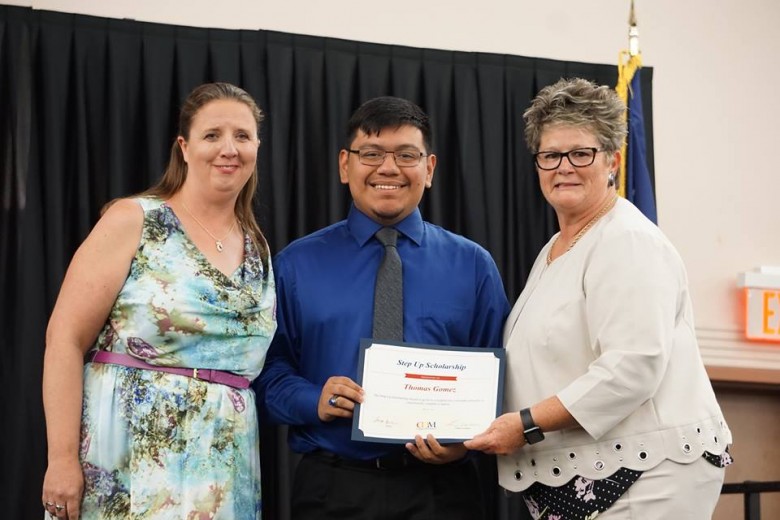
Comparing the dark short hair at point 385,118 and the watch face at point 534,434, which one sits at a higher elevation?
the dark short hair at point 385,118

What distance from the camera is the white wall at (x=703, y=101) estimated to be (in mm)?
4895

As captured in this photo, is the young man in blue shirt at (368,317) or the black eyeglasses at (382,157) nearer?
the young man in blue shirt at (368,317)

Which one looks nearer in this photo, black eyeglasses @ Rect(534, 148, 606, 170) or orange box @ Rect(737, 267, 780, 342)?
black eyeglasses @ Rect(534, 148, 606, 170)

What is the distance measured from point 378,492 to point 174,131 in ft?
6.66

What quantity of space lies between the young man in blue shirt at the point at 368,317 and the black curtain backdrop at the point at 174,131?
4.33 feet

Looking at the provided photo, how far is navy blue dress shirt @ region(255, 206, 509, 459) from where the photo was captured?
268 centimetres

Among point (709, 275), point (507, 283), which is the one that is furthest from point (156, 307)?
point (709, 275)

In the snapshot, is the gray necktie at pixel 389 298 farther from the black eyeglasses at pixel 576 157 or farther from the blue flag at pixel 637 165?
the blue flag at pixel 637 165

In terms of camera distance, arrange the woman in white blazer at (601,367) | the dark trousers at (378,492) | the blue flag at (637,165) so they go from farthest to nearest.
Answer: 1. the blue flag at (637,165)
2. the dark trousers at (378,492)
3. the woman in white blazer at (601,367)

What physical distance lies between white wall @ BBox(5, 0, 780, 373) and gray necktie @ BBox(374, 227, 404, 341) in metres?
2.21

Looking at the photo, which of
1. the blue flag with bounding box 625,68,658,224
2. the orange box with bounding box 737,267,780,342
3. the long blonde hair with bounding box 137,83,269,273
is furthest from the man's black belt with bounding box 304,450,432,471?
the orange box with bounding box 737,267,780,342

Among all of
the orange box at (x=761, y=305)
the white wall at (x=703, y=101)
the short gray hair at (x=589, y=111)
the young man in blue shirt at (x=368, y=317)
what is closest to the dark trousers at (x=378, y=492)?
the young man in blue shirt at (x=368, y=317)

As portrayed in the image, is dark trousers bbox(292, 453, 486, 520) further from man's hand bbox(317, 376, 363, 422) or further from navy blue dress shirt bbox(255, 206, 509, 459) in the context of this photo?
man's hand bbox(317, 376, 363, 422)

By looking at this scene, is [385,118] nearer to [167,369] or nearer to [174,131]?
[167,369]
